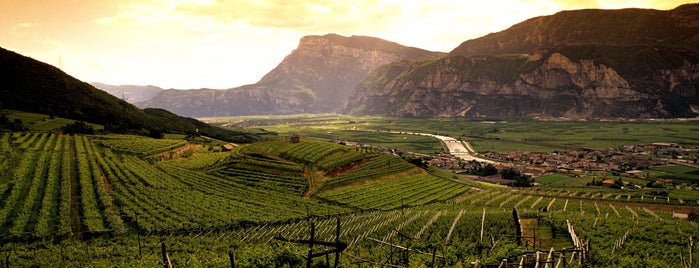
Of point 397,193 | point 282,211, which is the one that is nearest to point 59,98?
point 282,211

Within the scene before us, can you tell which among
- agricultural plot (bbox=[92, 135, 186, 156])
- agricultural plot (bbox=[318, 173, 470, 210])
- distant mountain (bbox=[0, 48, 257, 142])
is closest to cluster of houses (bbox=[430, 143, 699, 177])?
agricultural plot (bbox=[318, 173, 470, 210])

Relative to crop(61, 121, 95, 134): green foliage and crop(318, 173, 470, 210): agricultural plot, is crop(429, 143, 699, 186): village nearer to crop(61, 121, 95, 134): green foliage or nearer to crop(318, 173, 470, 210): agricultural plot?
crop(318, 173, 470, 210): agricultural plot

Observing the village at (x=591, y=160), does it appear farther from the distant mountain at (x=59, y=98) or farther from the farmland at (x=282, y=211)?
the distant mountain at (x=59, y=98)

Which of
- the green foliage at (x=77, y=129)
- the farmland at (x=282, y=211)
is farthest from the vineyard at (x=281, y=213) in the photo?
the green foliage at (x=77, y=129)

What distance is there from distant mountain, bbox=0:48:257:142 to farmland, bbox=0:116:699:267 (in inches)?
1585

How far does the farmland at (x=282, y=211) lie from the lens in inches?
1192

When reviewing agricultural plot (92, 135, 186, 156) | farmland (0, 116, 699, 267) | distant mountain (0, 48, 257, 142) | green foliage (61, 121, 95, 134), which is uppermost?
distant mountain (0, 48, 257, 142)

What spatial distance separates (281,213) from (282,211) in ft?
4.63

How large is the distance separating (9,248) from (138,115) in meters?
142

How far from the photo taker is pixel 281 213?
55000 millimetres

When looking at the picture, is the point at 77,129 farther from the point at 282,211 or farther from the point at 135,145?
the point at 282,211

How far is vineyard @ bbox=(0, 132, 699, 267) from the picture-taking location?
97.9ft

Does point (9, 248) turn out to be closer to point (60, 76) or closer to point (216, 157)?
point (216, 157)

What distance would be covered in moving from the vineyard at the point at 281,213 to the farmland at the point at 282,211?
25 cm
